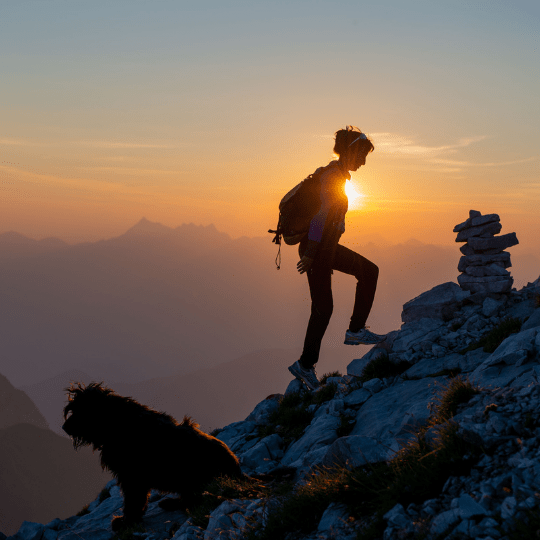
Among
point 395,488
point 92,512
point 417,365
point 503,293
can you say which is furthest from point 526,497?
point 92,512

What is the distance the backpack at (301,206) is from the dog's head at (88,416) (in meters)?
4.14

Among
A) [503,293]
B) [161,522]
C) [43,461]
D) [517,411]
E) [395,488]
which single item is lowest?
[43,461]

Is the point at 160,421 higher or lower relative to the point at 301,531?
higher

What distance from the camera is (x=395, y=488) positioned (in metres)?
3.81

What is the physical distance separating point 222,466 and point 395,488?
3590 mm

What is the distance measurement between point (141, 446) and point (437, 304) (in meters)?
8.03

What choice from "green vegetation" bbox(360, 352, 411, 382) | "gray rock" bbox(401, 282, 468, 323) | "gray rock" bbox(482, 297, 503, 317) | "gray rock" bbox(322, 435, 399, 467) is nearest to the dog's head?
"gray rock" bbox(322, 435, 399, 467)

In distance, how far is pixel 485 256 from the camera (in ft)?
37.7

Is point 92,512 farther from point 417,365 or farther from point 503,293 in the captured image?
point 503,293

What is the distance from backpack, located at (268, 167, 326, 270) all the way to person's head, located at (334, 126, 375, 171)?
499mm

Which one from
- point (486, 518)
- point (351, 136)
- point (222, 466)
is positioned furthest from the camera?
point (351, 136)

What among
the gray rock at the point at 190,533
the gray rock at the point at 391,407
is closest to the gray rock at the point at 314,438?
the gray rock at the point at 391,407

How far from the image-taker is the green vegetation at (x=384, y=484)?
3699 millimetres

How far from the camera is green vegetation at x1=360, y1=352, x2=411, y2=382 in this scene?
9930 millimetres
